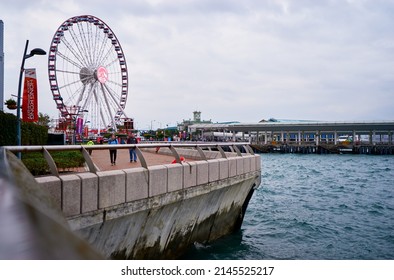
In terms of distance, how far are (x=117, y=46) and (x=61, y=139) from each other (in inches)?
1279

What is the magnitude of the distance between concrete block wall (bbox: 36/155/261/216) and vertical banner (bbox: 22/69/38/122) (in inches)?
639

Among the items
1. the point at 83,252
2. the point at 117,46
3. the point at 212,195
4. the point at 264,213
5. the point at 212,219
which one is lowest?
the point at 264,213

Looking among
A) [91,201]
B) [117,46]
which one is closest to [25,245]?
[91,201]

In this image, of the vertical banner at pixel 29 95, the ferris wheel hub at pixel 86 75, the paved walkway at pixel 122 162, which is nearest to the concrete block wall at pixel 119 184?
the paved walkway at pixel 122 162

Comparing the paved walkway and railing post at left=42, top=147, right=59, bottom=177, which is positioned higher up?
railing post at left=42, top=147, right=59, bottom=177

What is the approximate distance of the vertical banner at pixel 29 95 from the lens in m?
23.2

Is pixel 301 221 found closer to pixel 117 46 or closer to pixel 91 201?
pixel 91 201

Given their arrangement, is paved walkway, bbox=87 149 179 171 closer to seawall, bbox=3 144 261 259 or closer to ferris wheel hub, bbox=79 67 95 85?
seawall, bbox=3 144 261 259

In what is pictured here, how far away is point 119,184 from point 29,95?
60.0 ft

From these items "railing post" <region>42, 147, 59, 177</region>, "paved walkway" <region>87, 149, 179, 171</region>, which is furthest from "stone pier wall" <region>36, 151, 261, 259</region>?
"paved walkway" <region>87, 149, 179, 171</region>

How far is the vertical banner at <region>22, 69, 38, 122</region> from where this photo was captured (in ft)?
76.2

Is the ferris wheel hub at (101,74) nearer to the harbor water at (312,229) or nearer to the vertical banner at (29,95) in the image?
the vertical banner at (29,95)

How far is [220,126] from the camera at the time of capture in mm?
125812

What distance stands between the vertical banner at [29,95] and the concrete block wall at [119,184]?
53.3ft
